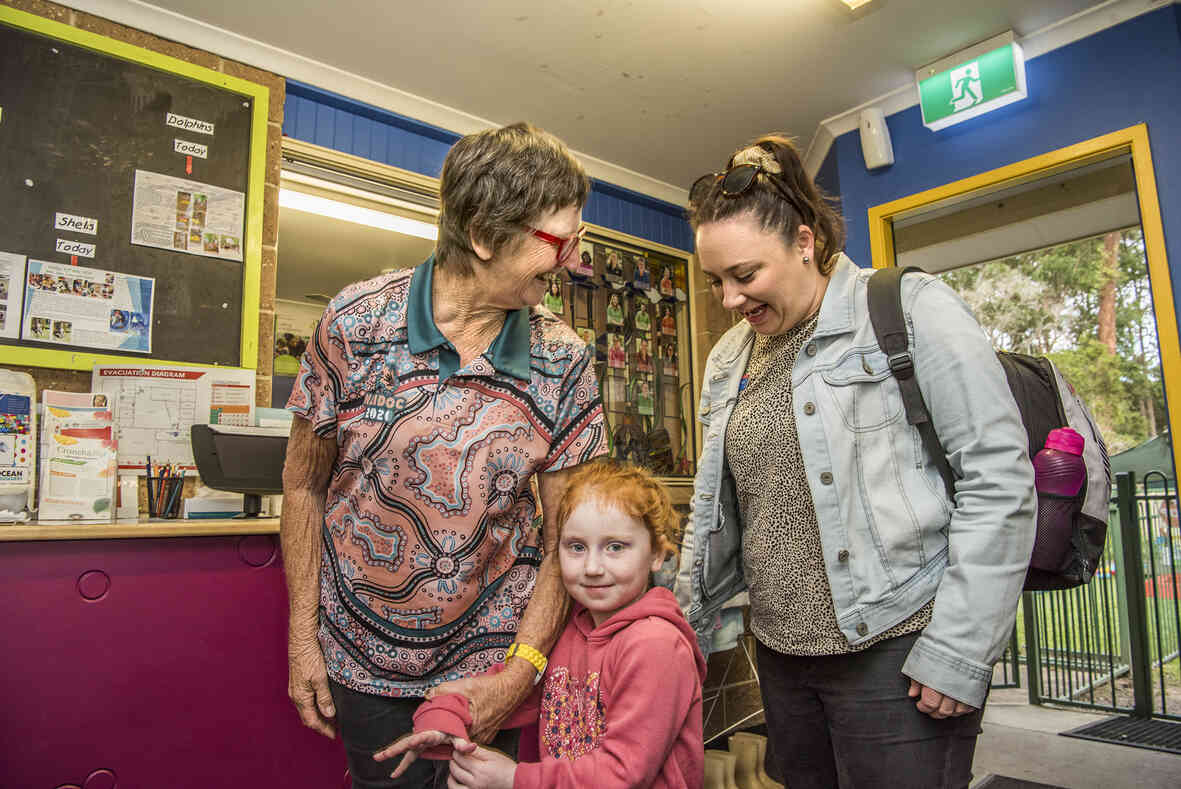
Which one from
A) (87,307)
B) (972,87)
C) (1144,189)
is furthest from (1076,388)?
(87,307)

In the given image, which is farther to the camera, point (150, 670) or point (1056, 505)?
point (150, 670)

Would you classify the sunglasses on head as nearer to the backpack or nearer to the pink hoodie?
the backpack

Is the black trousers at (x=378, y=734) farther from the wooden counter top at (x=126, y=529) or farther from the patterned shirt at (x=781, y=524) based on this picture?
the wooden counter top at (x=126, y=529)

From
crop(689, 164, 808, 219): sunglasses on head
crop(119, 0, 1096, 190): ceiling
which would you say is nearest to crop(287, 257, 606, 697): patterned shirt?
crop(689, 164, 808, 219): sunglasses on head

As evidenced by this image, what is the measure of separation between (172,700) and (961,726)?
1.69 meters

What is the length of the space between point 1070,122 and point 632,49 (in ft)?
6.38

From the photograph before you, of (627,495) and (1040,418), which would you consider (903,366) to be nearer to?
(1040,418)

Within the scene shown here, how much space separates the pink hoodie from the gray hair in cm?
67

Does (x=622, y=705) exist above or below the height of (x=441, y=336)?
below

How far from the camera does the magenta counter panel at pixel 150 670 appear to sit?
1.60 metres

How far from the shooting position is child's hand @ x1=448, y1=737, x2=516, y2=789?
1.00 m

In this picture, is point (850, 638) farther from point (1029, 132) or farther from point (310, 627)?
point (1029, 132)

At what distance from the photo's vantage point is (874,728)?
1.14 m

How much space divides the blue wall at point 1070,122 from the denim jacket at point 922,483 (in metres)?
2.46
